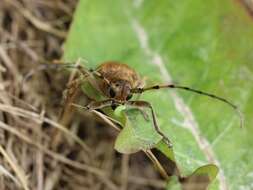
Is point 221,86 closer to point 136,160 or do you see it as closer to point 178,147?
point 178,147

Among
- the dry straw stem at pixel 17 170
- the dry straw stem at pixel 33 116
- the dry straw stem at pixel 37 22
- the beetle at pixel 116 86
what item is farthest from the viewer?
the dry straw stem at pixel 37 22

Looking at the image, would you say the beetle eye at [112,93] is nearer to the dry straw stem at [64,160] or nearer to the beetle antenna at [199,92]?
the beetle antenna at [199,92]

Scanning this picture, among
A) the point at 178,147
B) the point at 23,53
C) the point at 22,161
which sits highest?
the point at 23,53

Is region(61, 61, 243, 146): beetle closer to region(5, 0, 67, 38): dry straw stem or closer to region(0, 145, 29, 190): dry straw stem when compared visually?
region(0, 145, 29, 190): dry straw stem

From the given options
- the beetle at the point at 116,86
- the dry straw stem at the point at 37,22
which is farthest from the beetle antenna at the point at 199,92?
the dry straw stem at the point at 37,22

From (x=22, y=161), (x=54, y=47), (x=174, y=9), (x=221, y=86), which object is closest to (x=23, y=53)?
(x=54, y=47)

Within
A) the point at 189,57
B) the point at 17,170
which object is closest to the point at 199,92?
the point at 189,57
